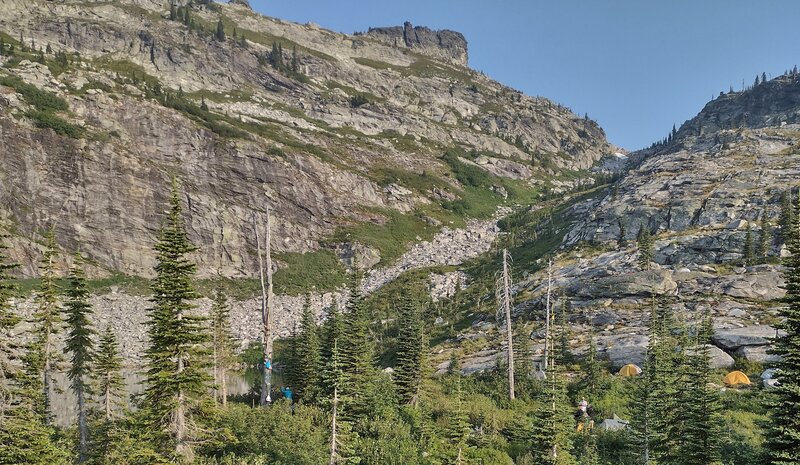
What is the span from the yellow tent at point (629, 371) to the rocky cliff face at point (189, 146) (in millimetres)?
38323

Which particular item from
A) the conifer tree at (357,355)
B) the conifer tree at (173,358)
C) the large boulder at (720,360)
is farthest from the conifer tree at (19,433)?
the large boulder at (720,360)

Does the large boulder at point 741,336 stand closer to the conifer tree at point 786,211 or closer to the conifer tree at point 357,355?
the conifer tree at point 786,211

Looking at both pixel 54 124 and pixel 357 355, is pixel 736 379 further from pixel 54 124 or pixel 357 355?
pixel 54 124

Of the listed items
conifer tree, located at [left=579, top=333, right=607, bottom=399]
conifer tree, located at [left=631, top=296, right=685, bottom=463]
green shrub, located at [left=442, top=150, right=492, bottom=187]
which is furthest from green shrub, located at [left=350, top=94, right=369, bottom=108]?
conifer tree, located at [left=631, top=296, right=685, bottom=463]

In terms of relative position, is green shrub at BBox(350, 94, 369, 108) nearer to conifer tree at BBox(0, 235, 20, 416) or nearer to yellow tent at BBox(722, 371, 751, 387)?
yellow tent at BBox(722, 371, 751, 387)

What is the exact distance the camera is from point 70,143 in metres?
84.7

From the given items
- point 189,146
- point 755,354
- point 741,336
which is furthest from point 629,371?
point 189,146

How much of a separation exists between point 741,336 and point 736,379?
670cm

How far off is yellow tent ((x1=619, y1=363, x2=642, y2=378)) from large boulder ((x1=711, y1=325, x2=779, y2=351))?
686cm

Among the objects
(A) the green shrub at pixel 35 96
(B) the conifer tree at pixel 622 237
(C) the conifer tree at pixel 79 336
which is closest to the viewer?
(C) the conifer tree at pixel 79 336

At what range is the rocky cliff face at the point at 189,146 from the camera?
83125 mm

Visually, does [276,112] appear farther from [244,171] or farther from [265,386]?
[265,386]

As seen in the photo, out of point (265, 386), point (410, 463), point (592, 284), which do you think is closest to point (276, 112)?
point (592, 284)

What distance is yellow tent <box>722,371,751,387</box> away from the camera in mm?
28086
